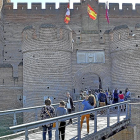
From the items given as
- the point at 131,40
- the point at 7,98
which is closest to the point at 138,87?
the point at 131,40

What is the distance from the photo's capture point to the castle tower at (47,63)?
1570cm

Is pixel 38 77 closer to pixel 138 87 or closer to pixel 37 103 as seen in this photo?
pixel 37 103

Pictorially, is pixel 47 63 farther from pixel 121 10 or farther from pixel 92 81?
pixel 121 10

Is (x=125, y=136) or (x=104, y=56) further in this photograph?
(x=104, y=56)

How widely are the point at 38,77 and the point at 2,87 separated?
2.95 metres

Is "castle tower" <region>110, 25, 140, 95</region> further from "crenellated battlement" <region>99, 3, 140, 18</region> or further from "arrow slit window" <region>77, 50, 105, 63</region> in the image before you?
"crenellated battlement" <region>99, 3, 140, 18</region>

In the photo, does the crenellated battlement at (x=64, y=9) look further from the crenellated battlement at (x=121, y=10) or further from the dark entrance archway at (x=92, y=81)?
the dark entrance archway at (x=92, y=81)

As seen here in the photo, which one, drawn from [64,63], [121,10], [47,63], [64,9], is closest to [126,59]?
[64,63]

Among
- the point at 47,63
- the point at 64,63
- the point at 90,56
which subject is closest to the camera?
the point at 47,63

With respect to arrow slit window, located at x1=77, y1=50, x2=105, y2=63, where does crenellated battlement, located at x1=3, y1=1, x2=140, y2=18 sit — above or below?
above

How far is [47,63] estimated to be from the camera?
15750 mm

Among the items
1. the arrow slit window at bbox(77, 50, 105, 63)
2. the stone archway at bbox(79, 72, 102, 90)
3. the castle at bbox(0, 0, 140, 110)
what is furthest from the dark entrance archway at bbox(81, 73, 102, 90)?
the arrow slit window at bbox(77, 50, 105, 63)

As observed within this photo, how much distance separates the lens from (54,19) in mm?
23234

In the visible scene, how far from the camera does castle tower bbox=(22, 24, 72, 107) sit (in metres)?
15.7
